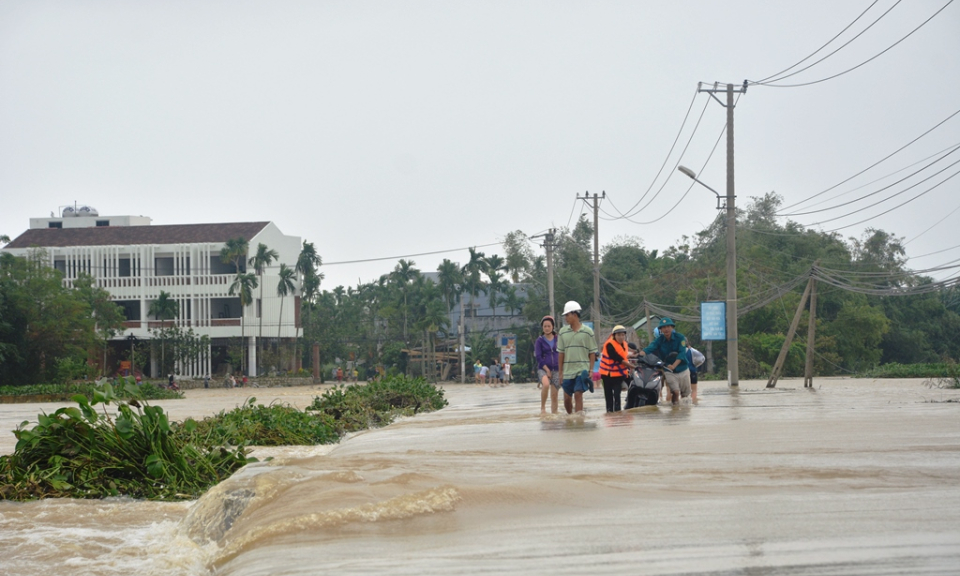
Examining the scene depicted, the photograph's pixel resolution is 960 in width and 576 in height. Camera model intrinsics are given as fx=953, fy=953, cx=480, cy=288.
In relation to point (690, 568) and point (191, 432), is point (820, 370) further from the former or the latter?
point (690, 568)

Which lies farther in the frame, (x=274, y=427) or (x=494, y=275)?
(x=494, y=275)

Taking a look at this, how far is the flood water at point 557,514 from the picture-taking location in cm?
436

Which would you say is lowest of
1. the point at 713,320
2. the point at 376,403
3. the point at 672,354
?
the point at 376,403

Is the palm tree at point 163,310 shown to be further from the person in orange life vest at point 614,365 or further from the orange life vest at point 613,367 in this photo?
the orange life vest at point 613,367

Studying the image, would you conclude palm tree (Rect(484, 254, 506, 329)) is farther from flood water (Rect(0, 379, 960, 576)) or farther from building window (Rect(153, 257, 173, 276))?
flood water (Rect(0, 379, 960, 576))

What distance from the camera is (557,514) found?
5363mm

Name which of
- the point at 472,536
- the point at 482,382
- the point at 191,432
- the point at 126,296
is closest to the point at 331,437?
the point at 191,432

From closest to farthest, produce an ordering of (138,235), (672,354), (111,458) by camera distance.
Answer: (111,458)
(672,354)
(138,235)

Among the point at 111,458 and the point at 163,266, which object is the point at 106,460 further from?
the point at 163,266

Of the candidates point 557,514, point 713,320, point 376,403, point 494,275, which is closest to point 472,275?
point 494,275

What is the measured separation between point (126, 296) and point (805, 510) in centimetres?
7106

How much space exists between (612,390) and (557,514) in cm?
780

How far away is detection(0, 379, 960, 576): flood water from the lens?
4359 millimetres

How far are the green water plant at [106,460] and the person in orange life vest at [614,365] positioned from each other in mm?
5496
